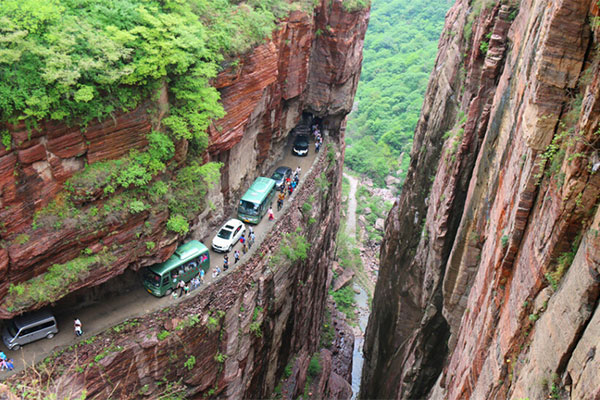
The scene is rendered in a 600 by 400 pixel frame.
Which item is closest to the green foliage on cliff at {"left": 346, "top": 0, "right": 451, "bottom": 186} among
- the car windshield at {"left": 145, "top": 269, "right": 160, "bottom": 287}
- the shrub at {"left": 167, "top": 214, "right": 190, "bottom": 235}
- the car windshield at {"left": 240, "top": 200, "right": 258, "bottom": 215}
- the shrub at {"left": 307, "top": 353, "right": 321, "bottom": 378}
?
the shrub at {"left": 307, "top": 353, "right": 321, "bottom": 378}

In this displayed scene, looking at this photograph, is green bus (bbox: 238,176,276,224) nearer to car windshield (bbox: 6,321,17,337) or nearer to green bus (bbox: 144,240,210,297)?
green bus (bbox: 144,240,210,297)

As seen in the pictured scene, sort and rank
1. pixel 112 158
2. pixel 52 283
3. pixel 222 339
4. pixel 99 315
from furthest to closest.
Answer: pixel 222 339 → pixel 99 315 → pixel 112 158 → pixel 52 283

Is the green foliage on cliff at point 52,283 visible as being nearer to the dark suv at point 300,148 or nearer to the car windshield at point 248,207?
the car windshield at point 248,207

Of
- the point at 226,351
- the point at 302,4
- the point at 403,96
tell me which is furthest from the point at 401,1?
the point at 226,351

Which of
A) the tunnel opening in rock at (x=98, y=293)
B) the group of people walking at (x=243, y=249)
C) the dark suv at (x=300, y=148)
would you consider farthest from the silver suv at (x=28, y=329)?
the dark suv at (x=300, y=148)

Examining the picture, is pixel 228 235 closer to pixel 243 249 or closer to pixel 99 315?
pixel 243 249

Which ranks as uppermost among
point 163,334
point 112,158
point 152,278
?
point 112,158

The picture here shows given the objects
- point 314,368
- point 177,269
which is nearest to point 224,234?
point 177,269
